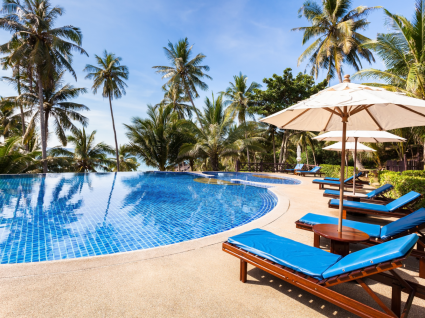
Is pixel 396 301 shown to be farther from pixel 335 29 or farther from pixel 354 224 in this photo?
pixel 335 29

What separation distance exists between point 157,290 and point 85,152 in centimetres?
2149

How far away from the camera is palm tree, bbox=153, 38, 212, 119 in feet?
68.0

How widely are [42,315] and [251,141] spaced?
17.0 metres

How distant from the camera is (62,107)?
19.9 m

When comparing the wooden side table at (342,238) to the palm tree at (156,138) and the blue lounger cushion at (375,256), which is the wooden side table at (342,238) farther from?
the palm tree at (156,138)

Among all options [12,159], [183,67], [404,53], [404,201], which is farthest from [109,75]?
[404,201]

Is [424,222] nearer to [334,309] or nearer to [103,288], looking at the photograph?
[334,309]

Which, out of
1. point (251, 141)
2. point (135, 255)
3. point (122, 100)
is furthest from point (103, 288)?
point (122, 100)

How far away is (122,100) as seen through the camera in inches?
923

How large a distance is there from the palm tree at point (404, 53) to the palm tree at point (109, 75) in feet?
66.1

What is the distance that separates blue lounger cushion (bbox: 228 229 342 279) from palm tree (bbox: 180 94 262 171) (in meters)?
15.1

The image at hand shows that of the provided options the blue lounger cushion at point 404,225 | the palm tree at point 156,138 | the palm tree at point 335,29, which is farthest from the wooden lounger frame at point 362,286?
the palm tree at point 156,138

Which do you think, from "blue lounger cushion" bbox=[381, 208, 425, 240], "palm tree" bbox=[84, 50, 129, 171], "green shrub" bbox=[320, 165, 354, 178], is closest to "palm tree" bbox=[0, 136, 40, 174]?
"palm tree" bbox=[84, 50, 129, 171]

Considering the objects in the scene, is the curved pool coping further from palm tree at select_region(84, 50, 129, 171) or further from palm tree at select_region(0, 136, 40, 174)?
palm tree at select_region(84, 50, 129, 171)
